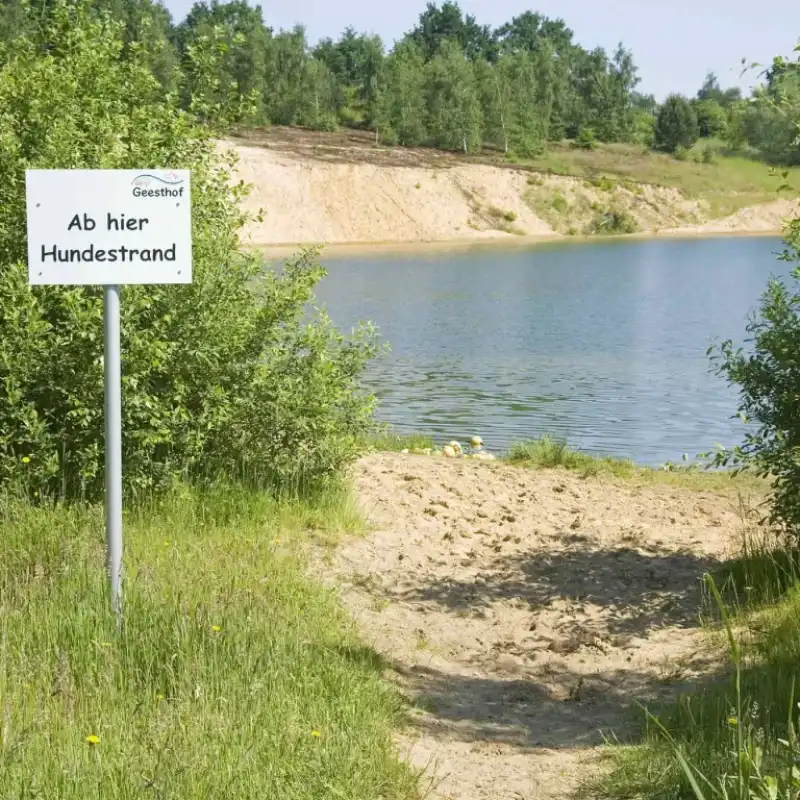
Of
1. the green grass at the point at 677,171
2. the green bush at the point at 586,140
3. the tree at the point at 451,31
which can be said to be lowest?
the green grass at the point at 677,171

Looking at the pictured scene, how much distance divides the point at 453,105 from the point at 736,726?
323 feet

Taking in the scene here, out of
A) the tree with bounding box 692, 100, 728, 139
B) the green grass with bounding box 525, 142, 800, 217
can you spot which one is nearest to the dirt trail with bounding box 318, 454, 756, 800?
the green grass with bounding box 525, 142, 800, 217

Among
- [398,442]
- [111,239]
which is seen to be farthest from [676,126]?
[111,239]

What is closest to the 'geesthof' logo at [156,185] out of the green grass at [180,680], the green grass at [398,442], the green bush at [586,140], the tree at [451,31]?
the green grass at [180,680]

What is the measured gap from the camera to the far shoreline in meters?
68.4

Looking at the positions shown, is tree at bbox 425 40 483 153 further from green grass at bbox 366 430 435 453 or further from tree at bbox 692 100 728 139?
green grass at bbox 366 430 435 453

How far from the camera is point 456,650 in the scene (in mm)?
6918

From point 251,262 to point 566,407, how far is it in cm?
1121

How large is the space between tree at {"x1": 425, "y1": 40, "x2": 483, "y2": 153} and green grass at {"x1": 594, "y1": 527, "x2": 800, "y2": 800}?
94754 millimetres

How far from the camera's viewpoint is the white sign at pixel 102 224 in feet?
18.4

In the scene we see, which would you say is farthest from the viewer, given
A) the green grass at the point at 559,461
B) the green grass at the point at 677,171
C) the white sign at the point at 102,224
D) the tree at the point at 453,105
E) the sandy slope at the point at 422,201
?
the tree at the point at 453,105

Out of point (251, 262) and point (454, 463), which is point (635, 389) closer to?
point (454, 463)

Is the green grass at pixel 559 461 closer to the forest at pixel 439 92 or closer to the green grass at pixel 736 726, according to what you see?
the green grass at pixel 736 726

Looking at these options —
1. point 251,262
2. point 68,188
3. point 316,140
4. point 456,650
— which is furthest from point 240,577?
point 316,140
